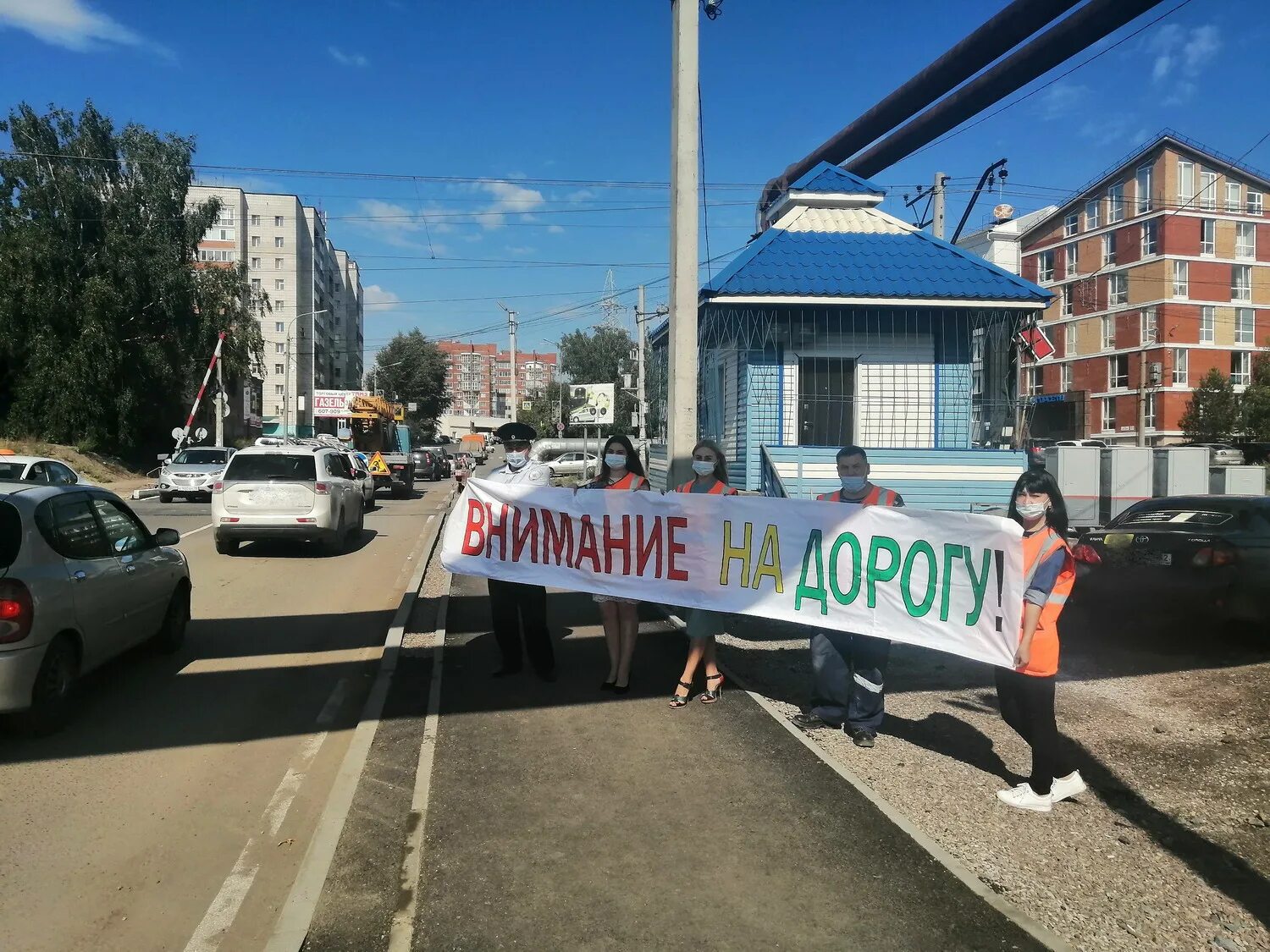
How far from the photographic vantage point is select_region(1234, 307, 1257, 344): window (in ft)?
197

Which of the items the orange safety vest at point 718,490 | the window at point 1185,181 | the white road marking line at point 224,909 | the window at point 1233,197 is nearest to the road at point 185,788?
the white road marking line at point 224,909

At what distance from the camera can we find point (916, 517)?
577 centimetres

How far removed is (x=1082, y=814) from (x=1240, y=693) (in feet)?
10.0

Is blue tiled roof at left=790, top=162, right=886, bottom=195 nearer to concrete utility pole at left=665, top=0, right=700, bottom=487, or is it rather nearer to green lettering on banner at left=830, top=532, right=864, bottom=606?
concrete utility pole at left=665, top=0, right=700, bottom=487

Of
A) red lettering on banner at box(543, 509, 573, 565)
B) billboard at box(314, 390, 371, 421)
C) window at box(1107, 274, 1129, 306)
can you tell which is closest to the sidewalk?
red lettering on banner at box(543, 509, 573, 565)

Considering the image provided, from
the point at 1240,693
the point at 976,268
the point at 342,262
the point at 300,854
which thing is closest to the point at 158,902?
the point at 300,854

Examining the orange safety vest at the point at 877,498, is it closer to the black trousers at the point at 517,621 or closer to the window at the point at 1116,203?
the black trousers at the point at 517,621

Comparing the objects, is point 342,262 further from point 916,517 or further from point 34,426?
point 916,517

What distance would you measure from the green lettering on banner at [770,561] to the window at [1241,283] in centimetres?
6579

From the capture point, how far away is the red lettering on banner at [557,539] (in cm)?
702

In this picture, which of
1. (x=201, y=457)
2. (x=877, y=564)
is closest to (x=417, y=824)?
(x=877, y=564)

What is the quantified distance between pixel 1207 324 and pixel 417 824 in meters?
67.6

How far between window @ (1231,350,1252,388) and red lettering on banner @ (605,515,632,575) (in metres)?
65.7

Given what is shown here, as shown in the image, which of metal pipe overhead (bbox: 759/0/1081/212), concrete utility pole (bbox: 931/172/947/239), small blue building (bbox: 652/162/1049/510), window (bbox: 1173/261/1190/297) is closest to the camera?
metal pipe overhead (bbox: 759/0/1081/212)
